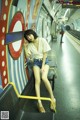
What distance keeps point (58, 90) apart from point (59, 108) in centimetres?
106

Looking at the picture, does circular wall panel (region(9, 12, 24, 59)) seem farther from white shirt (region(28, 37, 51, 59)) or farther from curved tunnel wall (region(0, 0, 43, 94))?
white shirt (region(28, 37, 51, 59))

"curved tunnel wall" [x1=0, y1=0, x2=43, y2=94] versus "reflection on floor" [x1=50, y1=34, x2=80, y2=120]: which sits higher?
"curved tunnel wall" [x1=0, y1=0, x2=43, y2=94]

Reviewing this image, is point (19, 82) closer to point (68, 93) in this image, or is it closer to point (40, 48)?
point (40, 48)

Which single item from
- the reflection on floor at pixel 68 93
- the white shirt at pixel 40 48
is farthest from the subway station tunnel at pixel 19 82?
the white shirt at pixel 40 48

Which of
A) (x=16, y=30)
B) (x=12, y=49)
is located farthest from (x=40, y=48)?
(x=12, y=49)

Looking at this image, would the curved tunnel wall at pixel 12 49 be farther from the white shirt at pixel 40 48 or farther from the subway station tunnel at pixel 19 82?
the white shirt at pixel 40 48

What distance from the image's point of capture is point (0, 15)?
2678 mm

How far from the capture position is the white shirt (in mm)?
4152

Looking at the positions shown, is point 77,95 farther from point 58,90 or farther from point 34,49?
point 34,49

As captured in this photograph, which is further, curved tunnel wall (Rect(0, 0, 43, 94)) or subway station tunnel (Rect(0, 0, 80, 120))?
curved tunnel wall (Rect(0, 0, 43, 94))

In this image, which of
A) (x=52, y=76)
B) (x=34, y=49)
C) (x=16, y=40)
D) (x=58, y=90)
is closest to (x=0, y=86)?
(x=16, y=40)

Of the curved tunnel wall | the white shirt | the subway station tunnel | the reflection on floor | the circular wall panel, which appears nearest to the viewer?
the subway station tunnel

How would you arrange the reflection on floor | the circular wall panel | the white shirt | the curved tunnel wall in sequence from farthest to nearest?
the white shirt → the reflection on floor → the circular wall panel → the curved tunnel wall

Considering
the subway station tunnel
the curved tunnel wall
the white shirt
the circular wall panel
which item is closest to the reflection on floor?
the subway station tunnel
